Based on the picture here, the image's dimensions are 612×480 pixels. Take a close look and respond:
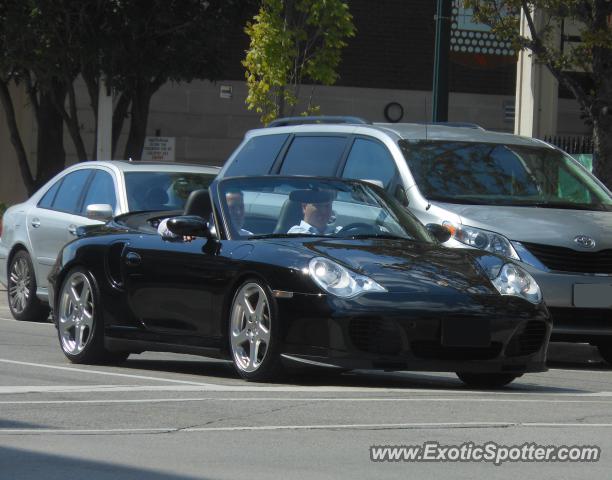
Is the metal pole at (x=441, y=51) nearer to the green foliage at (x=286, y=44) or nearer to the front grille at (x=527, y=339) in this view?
the green foliage at (x=286, y=44)

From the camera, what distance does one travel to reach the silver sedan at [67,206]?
577 inches

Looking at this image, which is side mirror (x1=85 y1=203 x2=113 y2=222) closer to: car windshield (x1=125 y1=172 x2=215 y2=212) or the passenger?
car windshield (x1=125 y1=172 x2=215 y2=212)

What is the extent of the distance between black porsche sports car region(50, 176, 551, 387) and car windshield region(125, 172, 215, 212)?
3352 millimetres

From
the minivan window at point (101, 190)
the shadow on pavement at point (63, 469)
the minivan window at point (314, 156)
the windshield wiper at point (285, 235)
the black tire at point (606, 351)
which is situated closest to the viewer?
the shadow on pavement at point (63, 469)

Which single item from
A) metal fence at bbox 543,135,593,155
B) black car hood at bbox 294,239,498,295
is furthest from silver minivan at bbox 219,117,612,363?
metal fence at bbox 543,135,593,155

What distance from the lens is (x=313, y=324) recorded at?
29.8 ft

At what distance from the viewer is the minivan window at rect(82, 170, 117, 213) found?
14.8 m

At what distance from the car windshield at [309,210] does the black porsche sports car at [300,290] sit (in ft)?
0.03

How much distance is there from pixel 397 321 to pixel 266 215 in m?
1.52

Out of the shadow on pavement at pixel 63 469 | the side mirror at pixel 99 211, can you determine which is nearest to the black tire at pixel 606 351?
the side mirror at pixel 99 211

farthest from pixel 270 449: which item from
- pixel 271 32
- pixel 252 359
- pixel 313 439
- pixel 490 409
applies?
pixel 271 32

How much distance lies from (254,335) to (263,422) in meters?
1.79

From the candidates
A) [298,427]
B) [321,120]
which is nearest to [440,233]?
[298,427]

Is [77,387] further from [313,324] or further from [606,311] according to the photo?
[606,311]
